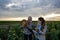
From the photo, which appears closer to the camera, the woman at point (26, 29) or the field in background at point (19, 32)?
the woman at point (26, 29)

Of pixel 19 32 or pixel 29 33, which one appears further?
pixel 19 32

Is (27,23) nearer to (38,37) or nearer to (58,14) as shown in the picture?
(38,37)

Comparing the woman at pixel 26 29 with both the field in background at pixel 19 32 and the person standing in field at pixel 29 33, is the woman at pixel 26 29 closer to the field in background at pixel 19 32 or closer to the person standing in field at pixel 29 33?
the person standing in field at pixel 29 33

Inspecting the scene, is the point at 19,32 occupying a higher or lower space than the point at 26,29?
lower

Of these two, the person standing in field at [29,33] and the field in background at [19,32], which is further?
the field in background at [19,32]

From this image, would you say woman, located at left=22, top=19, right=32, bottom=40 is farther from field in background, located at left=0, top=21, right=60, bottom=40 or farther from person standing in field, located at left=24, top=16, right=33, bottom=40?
field in background, located at left=0, top=21, right=60, bottom=40

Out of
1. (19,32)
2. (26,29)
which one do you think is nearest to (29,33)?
(26,29)

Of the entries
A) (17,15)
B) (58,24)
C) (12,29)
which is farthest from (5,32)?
(58,24)

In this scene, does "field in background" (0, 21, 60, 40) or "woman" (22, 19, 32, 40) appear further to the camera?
"field in background" (0, 21, 60, 40)

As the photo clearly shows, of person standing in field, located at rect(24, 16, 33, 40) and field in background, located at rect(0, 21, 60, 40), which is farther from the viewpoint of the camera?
field in background, located at rect(0, 21, 60, 40)

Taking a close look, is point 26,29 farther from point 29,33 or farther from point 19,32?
point 19,32

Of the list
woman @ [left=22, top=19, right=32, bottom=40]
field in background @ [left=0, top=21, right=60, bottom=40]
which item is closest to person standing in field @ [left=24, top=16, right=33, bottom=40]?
woman @ [left=22, top=19, right=32, bottom=40]

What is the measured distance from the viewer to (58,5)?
4.59 m

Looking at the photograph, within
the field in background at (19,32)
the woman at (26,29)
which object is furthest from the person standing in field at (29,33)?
the field in background at (19,32)
